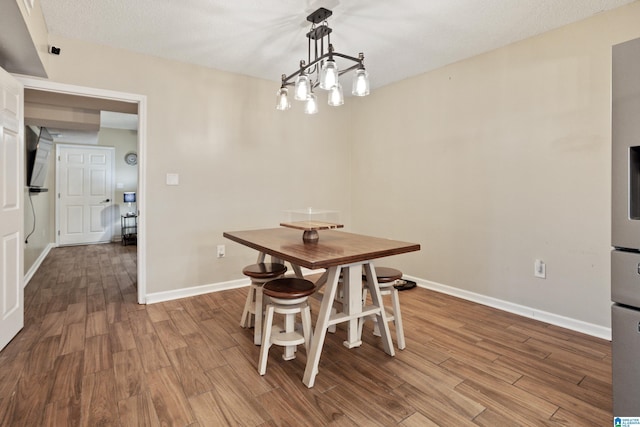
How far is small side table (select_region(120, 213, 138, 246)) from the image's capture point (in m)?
6.64

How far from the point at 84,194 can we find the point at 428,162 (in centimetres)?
673

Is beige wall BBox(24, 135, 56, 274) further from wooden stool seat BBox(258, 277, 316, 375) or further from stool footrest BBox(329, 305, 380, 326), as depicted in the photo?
stool footrest BBox(329, 305, 380, 326)

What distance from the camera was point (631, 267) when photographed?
1.24 meters

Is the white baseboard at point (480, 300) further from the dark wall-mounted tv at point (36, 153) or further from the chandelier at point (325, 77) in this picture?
the dark wall-mounted tv at point (36, 153)

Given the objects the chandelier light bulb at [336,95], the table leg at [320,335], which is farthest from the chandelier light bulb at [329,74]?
the table leg at [320,335]

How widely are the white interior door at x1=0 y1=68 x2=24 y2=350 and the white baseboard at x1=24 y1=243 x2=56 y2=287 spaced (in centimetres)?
169

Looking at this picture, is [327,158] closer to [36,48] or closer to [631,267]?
[36,48]

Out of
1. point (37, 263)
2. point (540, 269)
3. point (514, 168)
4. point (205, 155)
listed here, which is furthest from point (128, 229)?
point (540, 269)

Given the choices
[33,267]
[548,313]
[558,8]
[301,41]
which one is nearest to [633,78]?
[558,8]

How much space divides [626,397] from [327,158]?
3566 mm

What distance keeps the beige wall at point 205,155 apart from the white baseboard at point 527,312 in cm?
183

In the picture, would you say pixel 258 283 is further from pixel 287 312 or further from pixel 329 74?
pixel 329 74

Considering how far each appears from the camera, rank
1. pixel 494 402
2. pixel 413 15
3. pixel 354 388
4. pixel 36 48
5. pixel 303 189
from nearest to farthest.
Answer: pixel 494 402 → pixel 354 388 → pixel 36 48 → pixel 413 15 → pixel 303 189

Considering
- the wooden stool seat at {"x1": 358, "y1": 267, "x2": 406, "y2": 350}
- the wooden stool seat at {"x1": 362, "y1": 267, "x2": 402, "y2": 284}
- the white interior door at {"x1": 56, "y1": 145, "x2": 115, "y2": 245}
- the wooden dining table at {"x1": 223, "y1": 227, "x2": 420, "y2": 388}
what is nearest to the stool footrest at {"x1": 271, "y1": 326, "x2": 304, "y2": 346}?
the wooden dining table at {"x1": 223, "y1": 227, "x2": 420, "y2": 388}
